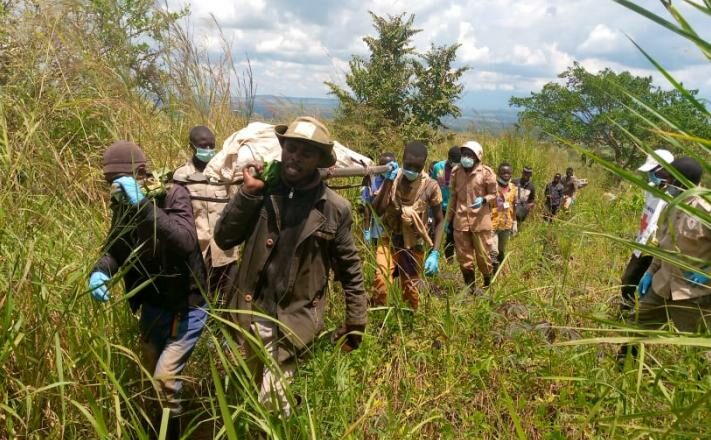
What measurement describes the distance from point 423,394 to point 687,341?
1703mm

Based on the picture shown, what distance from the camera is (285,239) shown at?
229 cm

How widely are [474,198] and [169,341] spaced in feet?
11.6

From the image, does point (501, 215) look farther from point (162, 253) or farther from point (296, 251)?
point (162, 253)

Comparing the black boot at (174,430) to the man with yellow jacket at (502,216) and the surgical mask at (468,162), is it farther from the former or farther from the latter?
the man with yellow jacket at (502,216)

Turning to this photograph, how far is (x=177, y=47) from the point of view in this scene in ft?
12.5

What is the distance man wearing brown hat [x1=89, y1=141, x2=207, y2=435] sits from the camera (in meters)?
2.14

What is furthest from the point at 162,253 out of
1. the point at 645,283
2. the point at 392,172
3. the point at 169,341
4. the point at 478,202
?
the point at 478,202

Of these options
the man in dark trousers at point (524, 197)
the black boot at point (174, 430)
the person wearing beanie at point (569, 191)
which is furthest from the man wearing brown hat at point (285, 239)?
the person wearing beanie at point (569, 191)

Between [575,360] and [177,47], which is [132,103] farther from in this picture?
[575,360]

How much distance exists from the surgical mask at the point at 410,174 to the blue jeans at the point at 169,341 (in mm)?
2147

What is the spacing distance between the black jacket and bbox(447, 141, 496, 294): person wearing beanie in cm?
314

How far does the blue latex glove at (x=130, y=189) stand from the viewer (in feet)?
6.74

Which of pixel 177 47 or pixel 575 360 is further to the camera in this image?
pixel 177 47

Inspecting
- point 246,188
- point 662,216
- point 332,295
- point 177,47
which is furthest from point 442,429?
point 177,47
